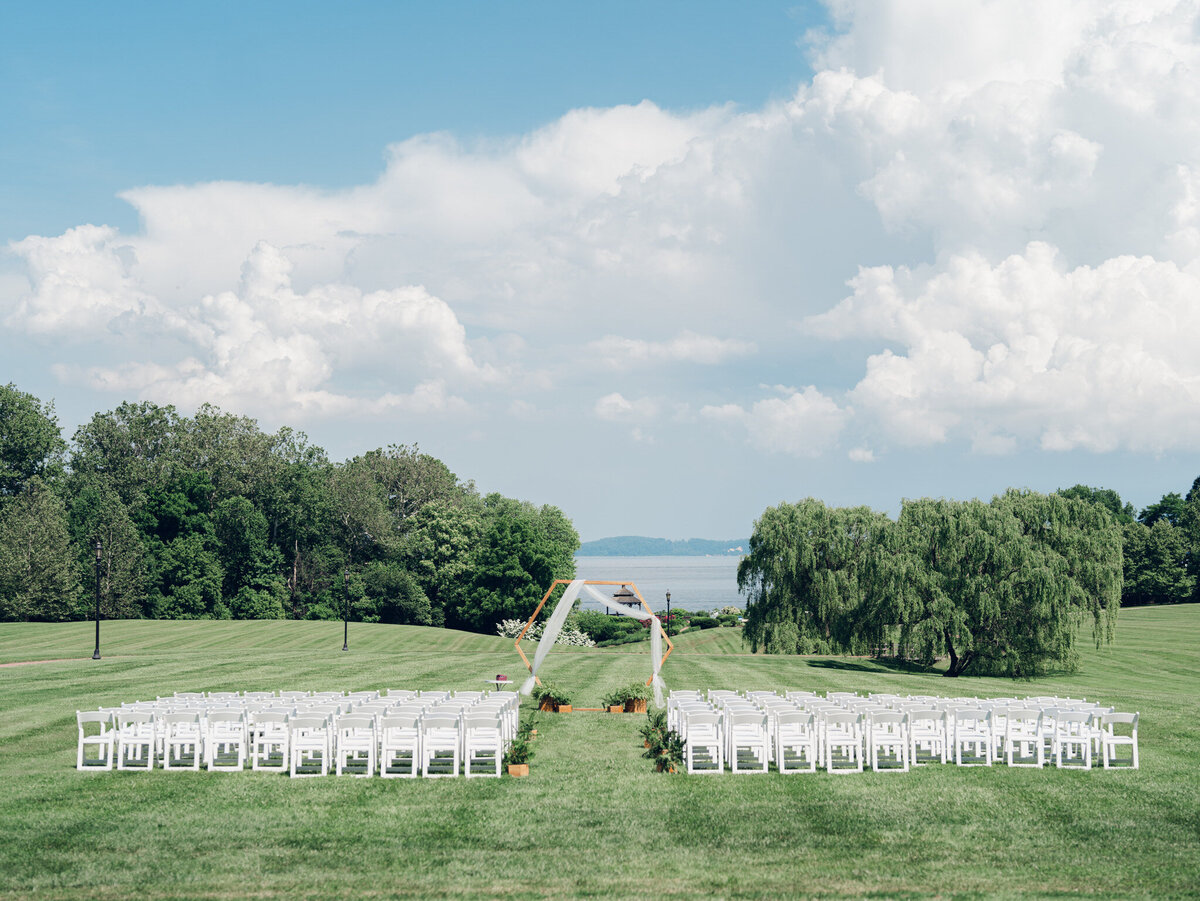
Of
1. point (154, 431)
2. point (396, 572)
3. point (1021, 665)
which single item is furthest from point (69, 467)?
point (1021, 665)

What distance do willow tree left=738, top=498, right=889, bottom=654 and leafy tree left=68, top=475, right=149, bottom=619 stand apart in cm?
4539

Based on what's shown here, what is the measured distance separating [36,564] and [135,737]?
177 ft

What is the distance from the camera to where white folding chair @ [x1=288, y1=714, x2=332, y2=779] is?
47.3ft

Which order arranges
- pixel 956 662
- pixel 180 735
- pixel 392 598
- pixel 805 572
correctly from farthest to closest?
pixel 392 598, pixel 805 572, pixel 956 662, pixel 180 735

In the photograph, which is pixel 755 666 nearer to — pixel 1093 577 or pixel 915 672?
pixel 915 672

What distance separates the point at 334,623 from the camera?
64.4m

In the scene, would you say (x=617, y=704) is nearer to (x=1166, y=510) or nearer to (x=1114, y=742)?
(x=1114, y=742)

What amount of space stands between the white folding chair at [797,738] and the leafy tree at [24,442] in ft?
237

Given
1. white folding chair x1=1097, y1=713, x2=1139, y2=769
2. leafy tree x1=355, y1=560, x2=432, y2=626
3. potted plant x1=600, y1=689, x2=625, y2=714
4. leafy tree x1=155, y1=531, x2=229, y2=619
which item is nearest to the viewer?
white folding chair x1=1097, y1=713, x2=1139, y2=769

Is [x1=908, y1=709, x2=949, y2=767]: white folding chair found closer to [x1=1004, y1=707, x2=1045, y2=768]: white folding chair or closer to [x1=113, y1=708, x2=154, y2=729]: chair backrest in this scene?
[x1=1004, y1=707, x2=1045, y2=768]: white folding chair

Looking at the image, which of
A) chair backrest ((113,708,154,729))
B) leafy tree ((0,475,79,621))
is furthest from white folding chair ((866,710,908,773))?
leafy tree ((0,475,79,621))

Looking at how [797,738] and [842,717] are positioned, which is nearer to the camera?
[842,717]

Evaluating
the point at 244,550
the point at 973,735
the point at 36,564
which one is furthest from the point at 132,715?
the point at 244,550

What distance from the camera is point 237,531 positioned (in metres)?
75.5
